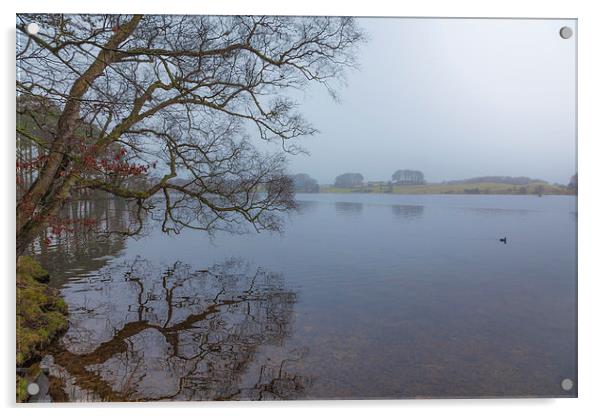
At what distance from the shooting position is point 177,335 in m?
3.65

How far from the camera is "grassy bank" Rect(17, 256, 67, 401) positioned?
3090 mm

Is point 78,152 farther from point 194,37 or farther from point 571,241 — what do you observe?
point 571,241

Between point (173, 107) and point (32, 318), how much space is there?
7.33ft

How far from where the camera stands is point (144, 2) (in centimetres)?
323

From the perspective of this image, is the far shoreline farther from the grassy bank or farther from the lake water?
the grassy bank

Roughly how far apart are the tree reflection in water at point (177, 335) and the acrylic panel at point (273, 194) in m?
0.02

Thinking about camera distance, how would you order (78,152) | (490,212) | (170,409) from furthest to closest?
(490,212)
(78,152)
(170,409)

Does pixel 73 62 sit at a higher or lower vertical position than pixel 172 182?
higher

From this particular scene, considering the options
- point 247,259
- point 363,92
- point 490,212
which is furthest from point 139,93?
point 490,212

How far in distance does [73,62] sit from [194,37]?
41.8 inches

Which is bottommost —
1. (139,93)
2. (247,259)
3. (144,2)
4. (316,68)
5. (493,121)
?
(247,259)

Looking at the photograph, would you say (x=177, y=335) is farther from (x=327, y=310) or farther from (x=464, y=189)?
(x=464, y=189)

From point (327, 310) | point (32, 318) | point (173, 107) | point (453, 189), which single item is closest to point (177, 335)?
point (32, 318)

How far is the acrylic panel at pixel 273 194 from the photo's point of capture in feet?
10.6
